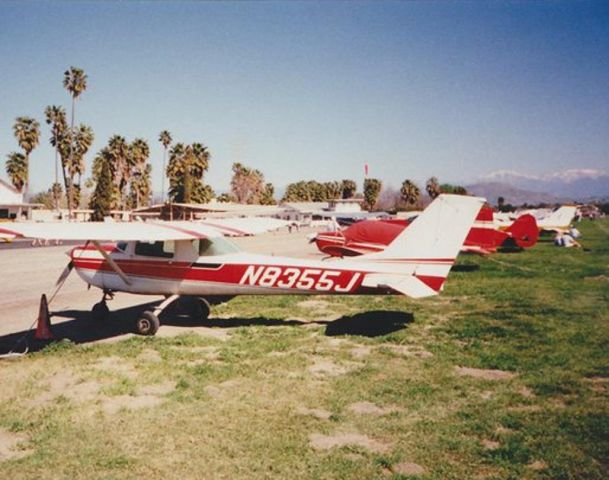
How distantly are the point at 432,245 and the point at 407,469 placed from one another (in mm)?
6085

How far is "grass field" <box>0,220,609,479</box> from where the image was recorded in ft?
16.3

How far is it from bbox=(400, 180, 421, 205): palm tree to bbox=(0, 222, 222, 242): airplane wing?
126 meters

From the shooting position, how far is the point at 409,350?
9094 mm

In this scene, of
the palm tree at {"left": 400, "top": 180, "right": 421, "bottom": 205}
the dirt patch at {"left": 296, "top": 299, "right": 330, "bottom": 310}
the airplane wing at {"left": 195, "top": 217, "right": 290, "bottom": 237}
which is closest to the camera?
the airplane wing at {"left": 195, "top": 217, "right": 290, "bottom": 237}

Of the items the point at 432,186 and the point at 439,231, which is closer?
the point at 439,231

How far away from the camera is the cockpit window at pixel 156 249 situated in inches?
431

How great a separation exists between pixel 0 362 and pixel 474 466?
315 inches

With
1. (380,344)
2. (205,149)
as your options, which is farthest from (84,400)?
(205,149)

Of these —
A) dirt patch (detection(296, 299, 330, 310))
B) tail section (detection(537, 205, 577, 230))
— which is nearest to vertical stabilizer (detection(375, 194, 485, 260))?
dirt patch (detection(296, 299, 330, 310))

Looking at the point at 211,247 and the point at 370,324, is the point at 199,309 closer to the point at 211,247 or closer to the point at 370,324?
the point at 211,247

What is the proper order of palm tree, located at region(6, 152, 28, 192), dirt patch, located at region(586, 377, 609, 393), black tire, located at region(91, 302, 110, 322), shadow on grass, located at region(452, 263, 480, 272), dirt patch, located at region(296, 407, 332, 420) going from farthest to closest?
1. palm tree, located at region(6, 152, 28, 192)
2. shadow on grass, located at region(452, 263, 480, 272)
3. black tire, located at region(91, 302, 110, 322)
4. dirt patch, located at region(586, 377, 609, 393)
5. dirt patch, located at region(296, 407, 332, 420)

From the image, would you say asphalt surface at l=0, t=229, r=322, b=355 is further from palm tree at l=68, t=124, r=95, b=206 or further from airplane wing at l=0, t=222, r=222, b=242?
palm tree at l=68, t=124, r=95, b=206

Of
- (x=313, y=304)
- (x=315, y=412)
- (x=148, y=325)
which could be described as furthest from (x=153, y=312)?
(x=315, y=412)

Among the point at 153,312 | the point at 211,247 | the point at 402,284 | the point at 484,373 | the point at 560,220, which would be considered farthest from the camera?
the point at 560,220
